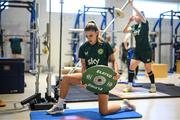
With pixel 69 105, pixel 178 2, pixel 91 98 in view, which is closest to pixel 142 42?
pixel 91 98

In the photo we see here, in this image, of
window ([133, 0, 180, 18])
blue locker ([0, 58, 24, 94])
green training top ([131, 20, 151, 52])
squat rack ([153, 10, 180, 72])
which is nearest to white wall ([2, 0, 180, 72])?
window ([133, 0, 180, 18])

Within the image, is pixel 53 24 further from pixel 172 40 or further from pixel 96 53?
pixel 96 53

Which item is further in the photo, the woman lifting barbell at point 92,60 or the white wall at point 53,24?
the white wall at point 53,24

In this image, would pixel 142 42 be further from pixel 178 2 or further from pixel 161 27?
pixel 178 2

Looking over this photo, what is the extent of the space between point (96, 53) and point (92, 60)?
0.10 m

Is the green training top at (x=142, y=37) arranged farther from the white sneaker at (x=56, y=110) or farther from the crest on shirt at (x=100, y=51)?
the white sneaker at (x=56, y=110)

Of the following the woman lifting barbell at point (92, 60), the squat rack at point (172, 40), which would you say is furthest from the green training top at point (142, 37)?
the squat rack at point (172, 40)

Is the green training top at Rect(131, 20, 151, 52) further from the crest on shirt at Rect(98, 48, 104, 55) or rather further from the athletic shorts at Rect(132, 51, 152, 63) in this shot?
the crest on shirt at Rect(98, 48, 104, 55)

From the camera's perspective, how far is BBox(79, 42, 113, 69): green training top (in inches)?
131

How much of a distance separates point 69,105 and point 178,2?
361 inches

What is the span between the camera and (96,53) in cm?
334

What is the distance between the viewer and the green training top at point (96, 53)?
333 centimetres

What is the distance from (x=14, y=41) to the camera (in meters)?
8.80

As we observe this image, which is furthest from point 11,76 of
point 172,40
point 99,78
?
point 172,40
